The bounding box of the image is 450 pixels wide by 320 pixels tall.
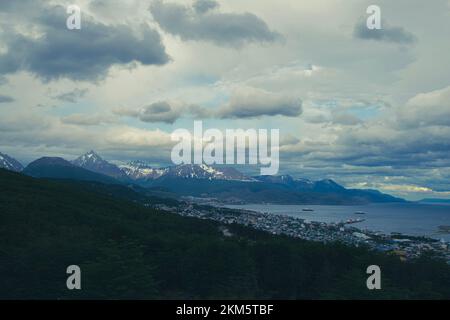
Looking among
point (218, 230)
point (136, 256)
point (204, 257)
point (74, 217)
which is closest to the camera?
point (136, 256)

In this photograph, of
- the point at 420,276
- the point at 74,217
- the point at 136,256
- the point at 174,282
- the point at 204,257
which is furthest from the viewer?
the point at 74,217

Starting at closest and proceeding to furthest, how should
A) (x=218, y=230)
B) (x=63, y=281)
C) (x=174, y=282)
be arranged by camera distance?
(x=63, y=281)
(x=174, y=282)
(x=218, y=230)

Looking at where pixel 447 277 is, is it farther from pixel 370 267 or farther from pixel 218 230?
pixel 218 230
